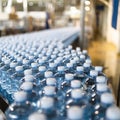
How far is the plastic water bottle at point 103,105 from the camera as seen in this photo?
79cm

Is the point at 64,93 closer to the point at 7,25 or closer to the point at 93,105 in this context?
the point at 93,105

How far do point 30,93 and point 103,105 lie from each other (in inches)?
10.8

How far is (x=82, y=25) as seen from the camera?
3.52 metres

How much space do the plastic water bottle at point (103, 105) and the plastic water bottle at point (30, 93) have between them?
8.8 inches

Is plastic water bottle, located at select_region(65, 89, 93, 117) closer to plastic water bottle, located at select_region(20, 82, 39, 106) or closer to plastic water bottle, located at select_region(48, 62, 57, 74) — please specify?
plastic water bottle, located at select_region(20, 82, 39, 106)

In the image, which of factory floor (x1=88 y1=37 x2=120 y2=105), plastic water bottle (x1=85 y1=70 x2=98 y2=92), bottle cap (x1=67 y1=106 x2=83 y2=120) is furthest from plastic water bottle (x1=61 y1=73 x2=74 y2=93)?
factory floor (x1=88 y1=37 x2=120 y2=105)

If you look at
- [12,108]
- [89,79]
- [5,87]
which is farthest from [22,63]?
[12,108]

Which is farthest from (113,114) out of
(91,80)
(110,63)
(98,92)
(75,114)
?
(110,63)

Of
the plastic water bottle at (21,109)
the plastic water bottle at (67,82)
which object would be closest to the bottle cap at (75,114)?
the plastic water bottle at (21,109)

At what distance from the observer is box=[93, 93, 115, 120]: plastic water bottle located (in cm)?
Result: 79

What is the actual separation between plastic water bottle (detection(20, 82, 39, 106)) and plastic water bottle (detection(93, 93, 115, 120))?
8.8 inches

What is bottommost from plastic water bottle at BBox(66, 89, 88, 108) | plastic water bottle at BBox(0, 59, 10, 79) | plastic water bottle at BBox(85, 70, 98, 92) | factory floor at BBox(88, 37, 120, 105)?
factory floor at BBox(88, 37, 120, 105)

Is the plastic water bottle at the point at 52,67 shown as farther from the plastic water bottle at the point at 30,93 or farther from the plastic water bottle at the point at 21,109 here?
the plastic water bottle at the point at 21,109

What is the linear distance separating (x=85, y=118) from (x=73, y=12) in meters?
6.95
